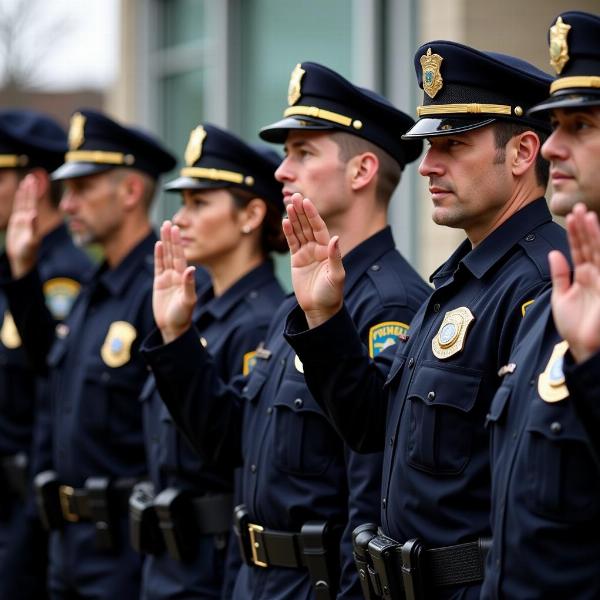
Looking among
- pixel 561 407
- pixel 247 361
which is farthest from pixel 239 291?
pixel 561 407

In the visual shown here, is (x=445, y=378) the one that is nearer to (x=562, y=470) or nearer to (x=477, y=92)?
(x=562, y=470)

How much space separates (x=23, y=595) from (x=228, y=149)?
2.52m

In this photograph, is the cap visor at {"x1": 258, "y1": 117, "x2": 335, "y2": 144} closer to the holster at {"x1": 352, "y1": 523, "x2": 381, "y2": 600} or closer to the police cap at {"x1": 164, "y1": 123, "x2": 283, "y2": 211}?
the police cap at {"x1": 164, "y1": 123, "x2": 283, "y2": 211}

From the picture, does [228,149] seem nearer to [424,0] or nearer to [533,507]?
[424,0]

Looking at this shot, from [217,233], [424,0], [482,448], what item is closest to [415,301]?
[482,448]

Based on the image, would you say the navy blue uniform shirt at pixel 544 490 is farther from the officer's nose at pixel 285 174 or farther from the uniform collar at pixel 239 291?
the uniform collar at pixel 239 291

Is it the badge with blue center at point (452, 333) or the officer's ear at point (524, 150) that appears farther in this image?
the officer's ear at point (524, 150)

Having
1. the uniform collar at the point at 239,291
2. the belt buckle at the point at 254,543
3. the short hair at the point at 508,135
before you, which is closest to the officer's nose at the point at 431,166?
the short hair at the point at 508,135

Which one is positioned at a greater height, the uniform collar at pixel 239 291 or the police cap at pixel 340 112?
the police cap at pixel 340 112

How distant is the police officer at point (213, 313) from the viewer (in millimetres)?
4828

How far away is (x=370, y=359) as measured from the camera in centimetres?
380

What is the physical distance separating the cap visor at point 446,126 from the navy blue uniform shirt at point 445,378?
0.26 metres

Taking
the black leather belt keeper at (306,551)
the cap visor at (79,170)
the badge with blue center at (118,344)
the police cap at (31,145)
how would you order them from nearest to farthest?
the black leather belt keeper at (306,551) → the badge with blue center at (118,344) → the cap visor at (79,170) → the police cap at (31,145)

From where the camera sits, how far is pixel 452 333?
3.36 meters
